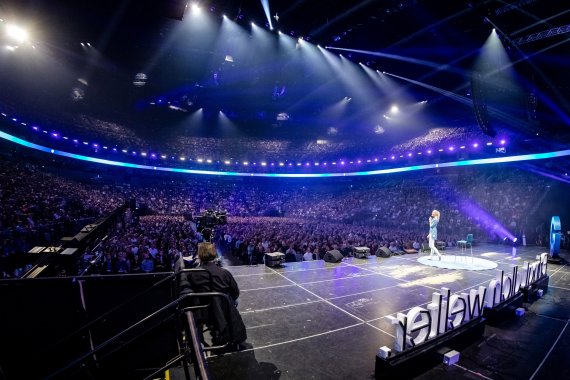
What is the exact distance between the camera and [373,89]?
944 inches

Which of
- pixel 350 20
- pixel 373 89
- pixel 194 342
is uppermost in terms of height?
pixel 373 89

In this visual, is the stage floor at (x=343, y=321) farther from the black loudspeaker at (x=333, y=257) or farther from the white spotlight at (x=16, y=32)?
the white spotlight at (x=16, y=32)

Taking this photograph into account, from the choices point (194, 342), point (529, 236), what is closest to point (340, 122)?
point (529, 236)

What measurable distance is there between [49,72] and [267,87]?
2081cm

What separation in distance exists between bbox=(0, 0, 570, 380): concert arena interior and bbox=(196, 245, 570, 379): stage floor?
0.05m

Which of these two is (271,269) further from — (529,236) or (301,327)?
(529,236)

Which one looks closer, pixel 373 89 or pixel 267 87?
pixel 373 89

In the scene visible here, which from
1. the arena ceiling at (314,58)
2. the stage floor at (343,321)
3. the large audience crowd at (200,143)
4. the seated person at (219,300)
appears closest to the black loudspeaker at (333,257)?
the stage floor at (343,321)

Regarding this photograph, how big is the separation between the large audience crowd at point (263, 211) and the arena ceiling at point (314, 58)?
18.3 ft

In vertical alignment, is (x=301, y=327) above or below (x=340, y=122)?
below

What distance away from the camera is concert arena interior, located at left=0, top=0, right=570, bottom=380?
3305mm

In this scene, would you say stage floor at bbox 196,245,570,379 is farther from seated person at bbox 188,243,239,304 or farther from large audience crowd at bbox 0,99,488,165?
large audience crowd at bbox 0,99,488,165

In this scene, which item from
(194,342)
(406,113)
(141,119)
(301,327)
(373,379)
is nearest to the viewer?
(194,342)

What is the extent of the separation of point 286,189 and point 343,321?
37.7 metres
